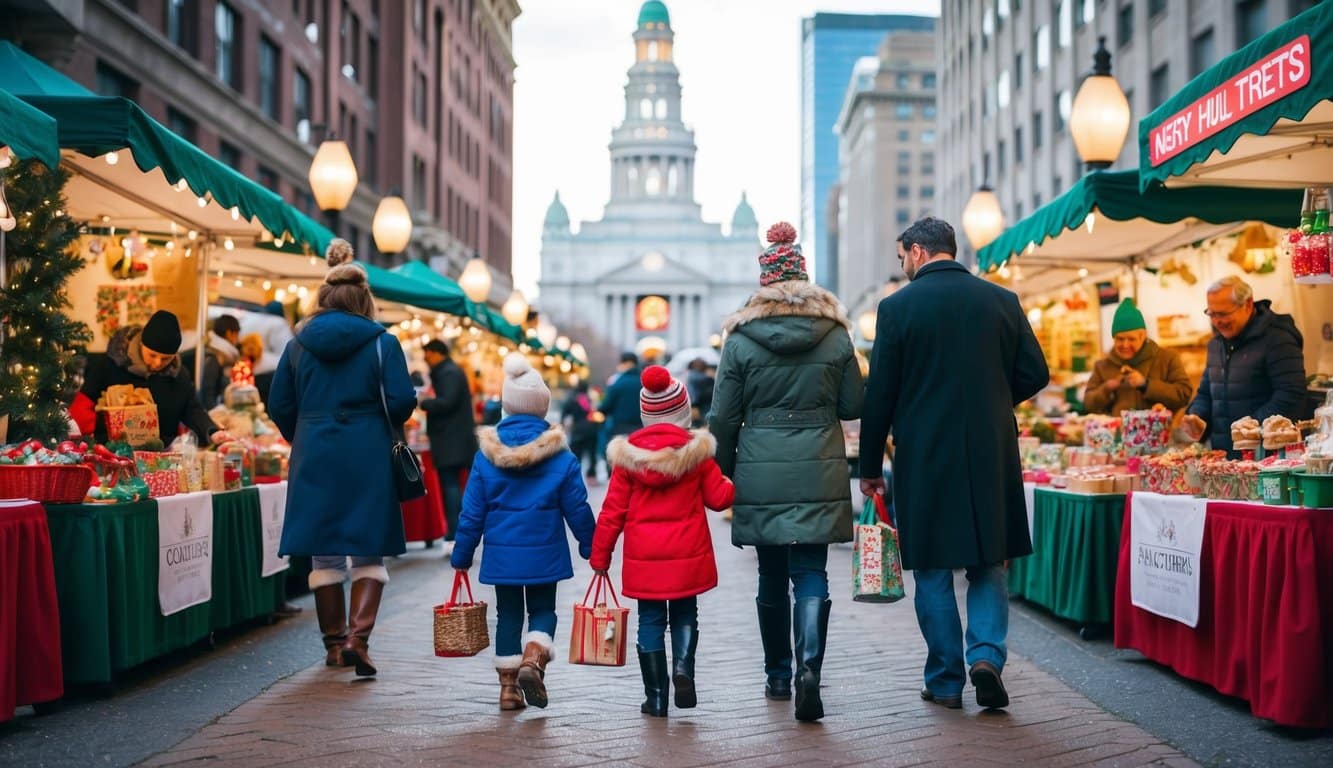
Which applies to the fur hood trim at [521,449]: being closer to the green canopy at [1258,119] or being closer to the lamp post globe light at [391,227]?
the green canopy at [1258,119]

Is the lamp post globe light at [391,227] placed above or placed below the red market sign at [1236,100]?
above

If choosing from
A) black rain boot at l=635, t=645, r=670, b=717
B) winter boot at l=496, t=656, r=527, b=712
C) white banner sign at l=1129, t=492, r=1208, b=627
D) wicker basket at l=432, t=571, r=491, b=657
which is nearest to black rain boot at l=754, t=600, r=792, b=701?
black rain boot at l=635, t=645, r=670, b=717

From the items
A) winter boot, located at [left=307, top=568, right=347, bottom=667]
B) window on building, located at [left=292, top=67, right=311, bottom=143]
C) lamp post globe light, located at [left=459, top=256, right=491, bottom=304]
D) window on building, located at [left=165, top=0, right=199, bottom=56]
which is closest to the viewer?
winter boot, located at [left=307, top=568, right=347, bottom=667]

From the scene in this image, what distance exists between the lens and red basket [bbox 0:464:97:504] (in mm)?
6309

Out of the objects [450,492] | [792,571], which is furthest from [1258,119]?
[450,492]

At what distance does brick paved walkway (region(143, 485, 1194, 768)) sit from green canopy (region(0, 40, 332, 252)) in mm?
3042

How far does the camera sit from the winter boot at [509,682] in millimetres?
6277

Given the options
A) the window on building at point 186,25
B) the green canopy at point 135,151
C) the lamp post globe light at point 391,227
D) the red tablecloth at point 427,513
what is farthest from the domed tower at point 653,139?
the green canopy at point 135,151

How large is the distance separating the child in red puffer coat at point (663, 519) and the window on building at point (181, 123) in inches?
766

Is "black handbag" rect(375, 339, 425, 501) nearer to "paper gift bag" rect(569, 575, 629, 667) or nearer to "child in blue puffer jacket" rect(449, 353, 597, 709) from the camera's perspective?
"child in blue puffer jacket" rect(449, 353, 597, 709)

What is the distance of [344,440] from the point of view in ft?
22.9

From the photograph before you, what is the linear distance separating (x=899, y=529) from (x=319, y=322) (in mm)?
2938

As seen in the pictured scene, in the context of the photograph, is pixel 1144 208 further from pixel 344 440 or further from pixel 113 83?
pixel 113 83

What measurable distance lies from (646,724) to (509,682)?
726 millimetres
